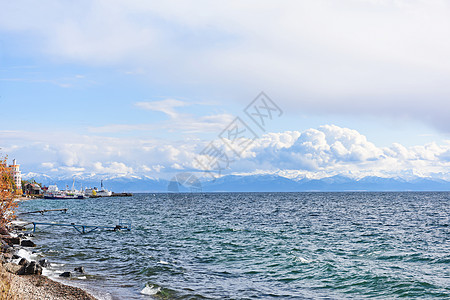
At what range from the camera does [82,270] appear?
3131 centimetres

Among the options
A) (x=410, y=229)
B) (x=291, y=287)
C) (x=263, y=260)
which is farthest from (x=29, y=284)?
(x=410, y=229)

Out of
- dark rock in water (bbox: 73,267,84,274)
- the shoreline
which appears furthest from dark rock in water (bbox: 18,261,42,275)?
dark rock in water (bbox: 73,267,84,274)

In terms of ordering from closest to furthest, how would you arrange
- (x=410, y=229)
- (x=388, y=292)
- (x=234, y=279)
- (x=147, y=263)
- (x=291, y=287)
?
(x=388, y=292) → (x=291, y=287) → (x=234, y=279) → (x=147, y=263) → (x=410, y=229)

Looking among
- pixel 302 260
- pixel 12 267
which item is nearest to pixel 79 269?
pixel 12 267

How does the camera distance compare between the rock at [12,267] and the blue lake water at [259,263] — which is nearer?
the blue lake water at [259,263]

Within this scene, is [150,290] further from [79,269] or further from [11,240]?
[11,240]

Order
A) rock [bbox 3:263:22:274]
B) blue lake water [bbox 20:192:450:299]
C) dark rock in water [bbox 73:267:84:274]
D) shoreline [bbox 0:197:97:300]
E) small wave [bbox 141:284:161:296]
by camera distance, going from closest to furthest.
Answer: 1. shoreline [bbox 0:197:97:300]
2. small wave [bbox 141:284:161:296]
3. blue lake water [bbox 20:192:450:299]
4. rock [bbox 3:263:22:274]
5. dark rock in water [bbox 73:267:84:274]

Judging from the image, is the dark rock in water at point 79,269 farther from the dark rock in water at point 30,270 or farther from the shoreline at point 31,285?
the dark rock in water at point 30,270

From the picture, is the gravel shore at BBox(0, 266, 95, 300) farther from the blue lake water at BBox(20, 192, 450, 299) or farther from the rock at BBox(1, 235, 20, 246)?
the rock at BBox(1, 235, 20, 246)

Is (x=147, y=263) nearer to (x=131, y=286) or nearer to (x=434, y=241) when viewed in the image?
(x=131, y=286)

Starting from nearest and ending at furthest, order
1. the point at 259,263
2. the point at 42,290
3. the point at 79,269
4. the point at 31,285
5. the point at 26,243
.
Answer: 1. the point at 42,290
2. the point at 31,285
3. the point at 79,269
4. the point at 259,263
5. the point at 26,243

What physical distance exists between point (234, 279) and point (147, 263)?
985cm

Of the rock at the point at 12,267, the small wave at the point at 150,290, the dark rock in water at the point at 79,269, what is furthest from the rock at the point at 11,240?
the small wave at the point at 150,290

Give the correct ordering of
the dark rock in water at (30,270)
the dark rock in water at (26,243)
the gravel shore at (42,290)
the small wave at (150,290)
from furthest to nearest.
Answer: the dark rock in water at (26,243)
the dark rock in water at (30,270)
the small wave at (150,290)
the gravel shore at (42,290)
